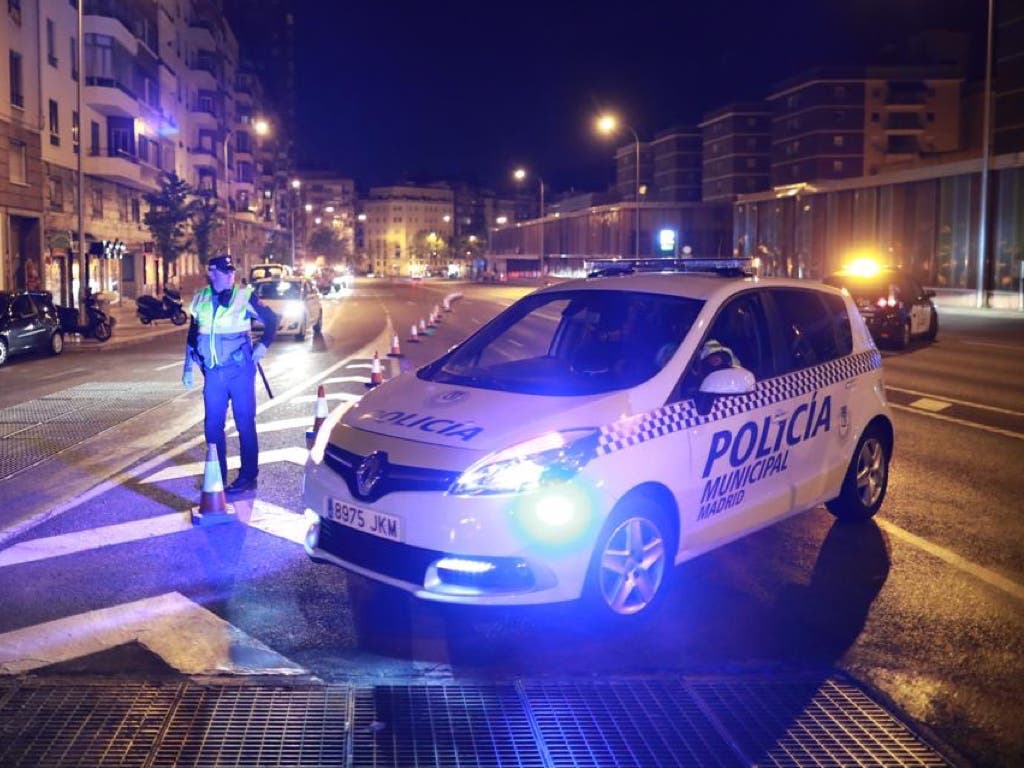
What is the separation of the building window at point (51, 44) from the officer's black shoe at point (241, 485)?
35275 millimetres

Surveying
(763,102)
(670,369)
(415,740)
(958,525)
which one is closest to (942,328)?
(958,525)

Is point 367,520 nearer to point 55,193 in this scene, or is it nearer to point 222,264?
point 222,264

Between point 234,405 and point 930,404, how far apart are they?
9.27 meters

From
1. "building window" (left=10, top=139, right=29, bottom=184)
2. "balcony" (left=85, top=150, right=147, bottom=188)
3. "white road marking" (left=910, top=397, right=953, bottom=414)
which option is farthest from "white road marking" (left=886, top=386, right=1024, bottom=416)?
"balcony" (left=85, top=150, right=147, bottom=188)

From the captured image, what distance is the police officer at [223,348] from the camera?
8.41 metres

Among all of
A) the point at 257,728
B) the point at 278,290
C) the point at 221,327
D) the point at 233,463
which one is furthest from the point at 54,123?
the point at 257,728

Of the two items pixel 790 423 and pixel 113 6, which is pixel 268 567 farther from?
pixel 113 6

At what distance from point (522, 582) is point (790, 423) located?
234 cm

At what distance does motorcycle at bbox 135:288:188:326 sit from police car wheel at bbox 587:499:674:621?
30.5m

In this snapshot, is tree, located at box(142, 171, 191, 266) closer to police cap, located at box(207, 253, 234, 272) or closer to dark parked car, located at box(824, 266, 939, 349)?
dark parked car, located at box(824, 266, 939, 349)

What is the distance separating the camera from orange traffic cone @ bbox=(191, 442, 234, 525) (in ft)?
25.1

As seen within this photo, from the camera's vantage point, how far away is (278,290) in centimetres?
2653

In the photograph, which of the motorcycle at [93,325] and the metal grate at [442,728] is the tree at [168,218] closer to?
the motorcycle at [93,325]

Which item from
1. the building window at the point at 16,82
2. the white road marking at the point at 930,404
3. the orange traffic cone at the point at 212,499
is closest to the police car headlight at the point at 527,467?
the orange traffic cone at the point at 212,499
